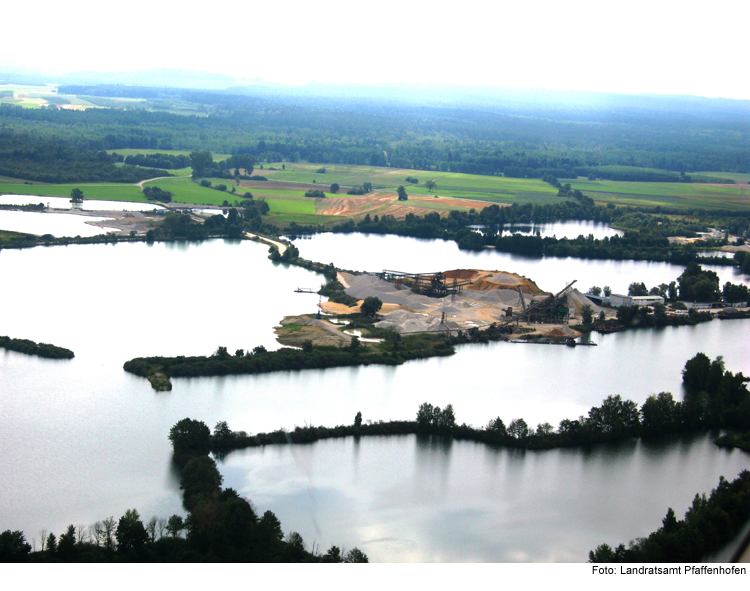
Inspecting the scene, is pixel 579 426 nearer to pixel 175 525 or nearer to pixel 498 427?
pixel 498 427

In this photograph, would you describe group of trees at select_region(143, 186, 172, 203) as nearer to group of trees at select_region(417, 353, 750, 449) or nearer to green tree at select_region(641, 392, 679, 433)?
group of trees at select_region(417, 353, 750, 449)

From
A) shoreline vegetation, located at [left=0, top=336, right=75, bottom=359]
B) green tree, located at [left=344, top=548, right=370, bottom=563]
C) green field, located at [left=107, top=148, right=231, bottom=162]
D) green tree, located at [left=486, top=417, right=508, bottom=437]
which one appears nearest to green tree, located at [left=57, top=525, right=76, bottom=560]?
green tree, located at [left=344, top=548, right=370, bottom=563]

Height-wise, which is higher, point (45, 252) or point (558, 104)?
point (558, 104)

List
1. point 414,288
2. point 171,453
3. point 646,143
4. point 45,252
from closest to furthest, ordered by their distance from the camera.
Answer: point 171,453 < point 414,288 < point 45,252 < point 646,143

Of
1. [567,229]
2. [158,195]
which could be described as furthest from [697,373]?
[158,195]
